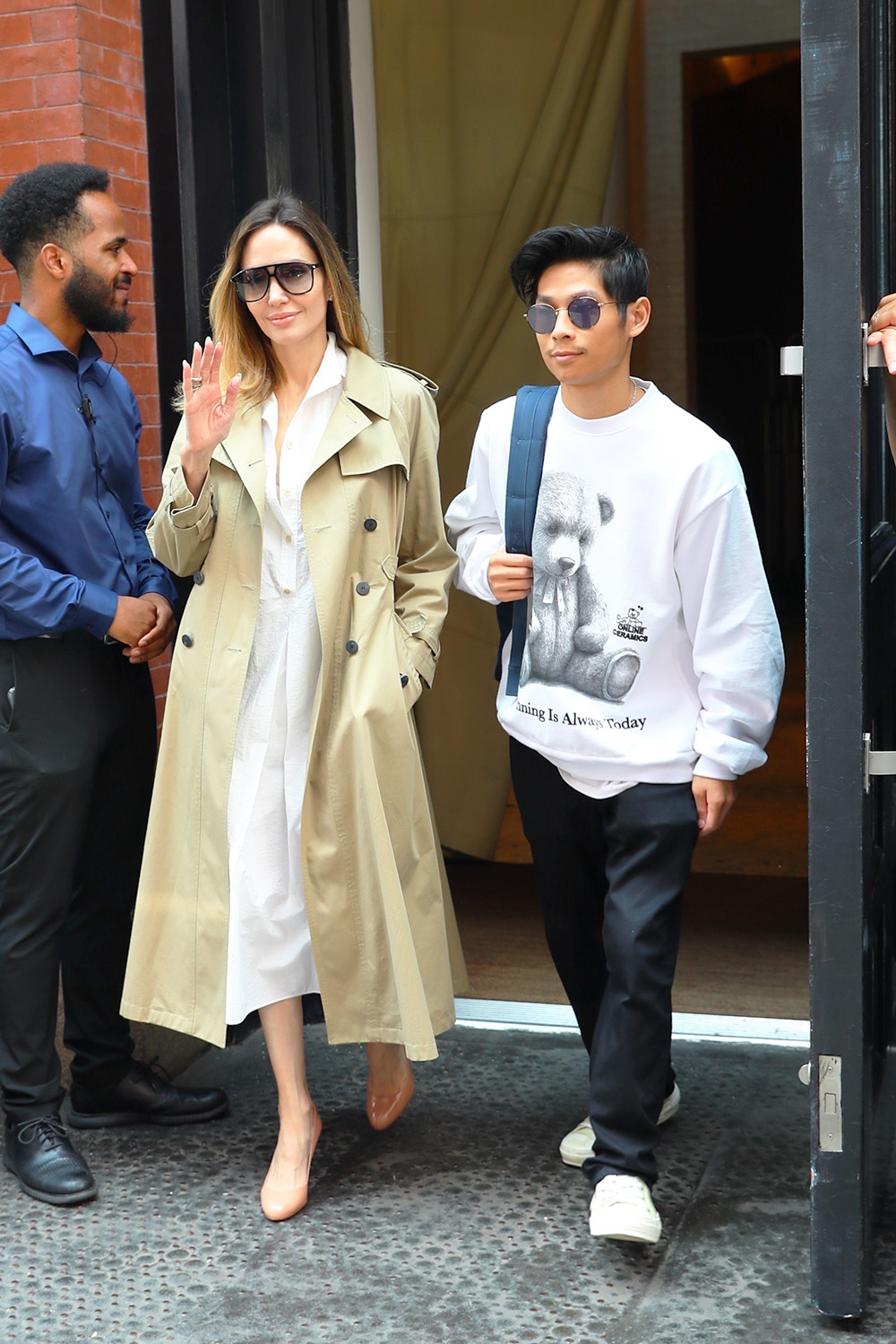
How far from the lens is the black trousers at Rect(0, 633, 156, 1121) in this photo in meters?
3.27

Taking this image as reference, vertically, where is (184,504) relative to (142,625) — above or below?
above

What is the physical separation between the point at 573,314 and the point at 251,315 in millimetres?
808

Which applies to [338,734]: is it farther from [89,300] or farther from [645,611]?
[89,300]

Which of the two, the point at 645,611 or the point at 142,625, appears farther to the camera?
the point at 142,625

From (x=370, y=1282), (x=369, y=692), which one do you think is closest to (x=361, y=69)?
(x=369, y=692)

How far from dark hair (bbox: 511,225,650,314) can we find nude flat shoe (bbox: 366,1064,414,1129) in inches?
72.0

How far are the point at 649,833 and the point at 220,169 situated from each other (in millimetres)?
2176

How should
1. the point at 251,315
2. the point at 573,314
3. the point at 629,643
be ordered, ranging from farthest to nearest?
the point at 251,315
the point at 629,643
the point at 573,314

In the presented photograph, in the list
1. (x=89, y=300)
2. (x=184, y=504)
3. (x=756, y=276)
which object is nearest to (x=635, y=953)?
(x=184, y=504)

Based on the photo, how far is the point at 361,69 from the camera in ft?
14.6

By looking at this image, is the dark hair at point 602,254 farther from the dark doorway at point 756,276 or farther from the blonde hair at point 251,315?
the dark doorway at point 756,276

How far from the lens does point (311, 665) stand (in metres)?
3.20

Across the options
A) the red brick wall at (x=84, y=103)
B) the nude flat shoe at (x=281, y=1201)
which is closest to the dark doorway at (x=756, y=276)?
the red brick wall at (x=84, y=103)

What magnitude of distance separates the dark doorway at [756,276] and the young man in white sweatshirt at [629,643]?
4.89 metres
